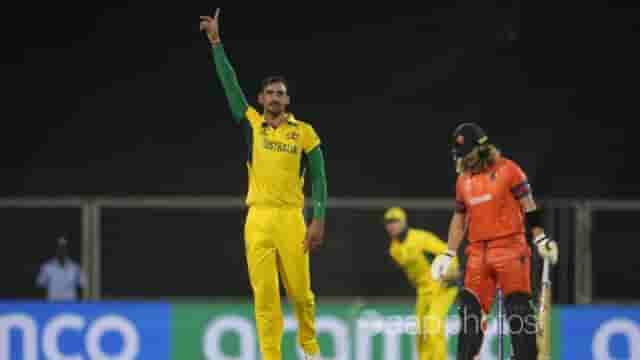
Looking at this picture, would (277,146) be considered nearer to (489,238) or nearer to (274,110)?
(274,110)

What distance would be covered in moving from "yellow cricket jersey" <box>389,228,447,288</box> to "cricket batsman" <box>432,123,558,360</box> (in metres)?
4.35

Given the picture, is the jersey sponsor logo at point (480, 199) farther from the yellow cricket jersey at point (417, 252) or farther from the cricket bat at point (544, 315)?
the yellow cricket jersey at point (417, 252)

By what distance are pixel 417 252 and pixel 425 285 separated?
0.49 metres

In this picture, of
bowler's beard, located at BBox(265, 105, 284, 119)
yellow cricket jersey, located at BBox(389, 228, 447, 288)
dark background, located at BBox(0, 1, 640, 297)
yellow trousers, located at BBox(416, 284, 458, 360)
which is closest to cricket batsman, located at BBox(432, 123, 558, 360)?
bowler's beard, located at BBox(265, 105, 284, 119)

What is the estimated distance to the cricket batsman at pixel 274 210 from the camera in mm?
11383

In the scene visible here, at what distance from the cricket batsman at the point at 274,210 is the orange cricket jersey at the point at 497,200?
131 cm

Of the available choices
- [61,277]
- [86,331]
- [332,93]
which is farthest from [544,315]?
[332,93]

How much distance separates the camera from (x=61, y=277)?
20750 mm

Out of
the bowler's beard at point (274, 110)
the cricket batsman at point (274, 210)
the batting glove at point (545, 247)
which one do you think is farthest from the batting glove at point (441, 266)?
the bowler's beard at point (274, 110)

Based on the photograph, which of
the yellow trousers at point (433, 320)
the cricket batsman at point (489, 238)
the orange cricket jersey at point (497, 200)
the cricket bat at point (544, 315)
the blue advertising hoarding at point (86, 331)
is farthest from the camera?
the blue advertising hoarding at point (86, 331)

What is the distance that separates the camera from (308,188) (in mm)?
22266

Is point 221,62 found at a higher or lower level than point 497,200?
higher

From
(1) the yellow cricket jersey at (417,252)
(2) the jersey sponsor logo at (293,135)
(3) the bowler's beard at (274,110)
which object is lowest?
(1) the yellow cricket jersey at (417,252)

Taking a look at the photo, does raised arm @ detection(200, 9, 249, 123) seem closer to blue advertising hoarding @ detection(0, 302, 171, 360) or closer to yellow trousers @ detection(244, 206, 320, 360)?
yellow trousers @ detection(244, 206, 320, 360)
